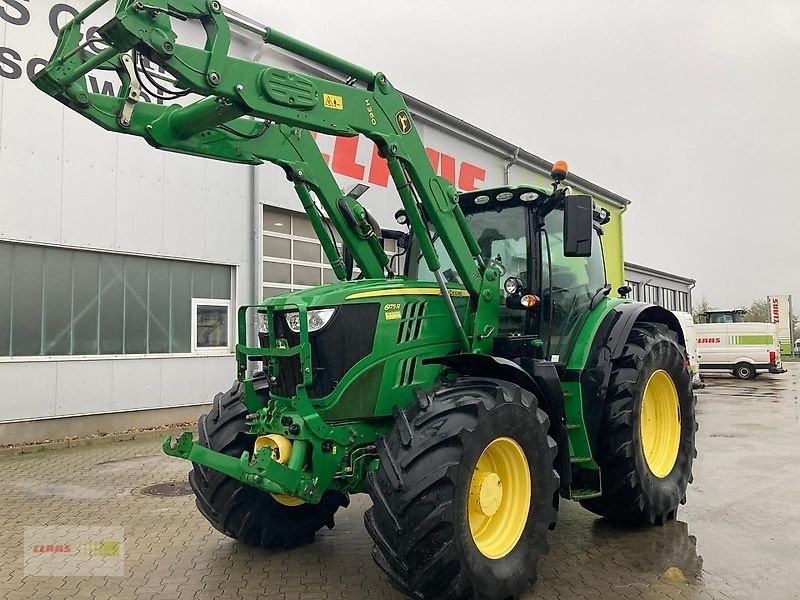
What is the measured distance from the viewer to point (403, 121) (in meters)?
4.46

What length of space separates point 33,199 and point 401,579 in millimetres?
8121

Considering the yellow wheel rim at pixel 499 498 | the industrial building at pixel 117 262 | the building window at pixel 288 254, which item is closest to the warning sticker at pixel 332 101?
the yellow wheel rim at pixel 499 498

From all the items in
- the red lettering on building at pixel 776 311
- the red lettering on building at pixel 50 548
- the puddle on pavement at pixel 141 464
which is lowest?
the puddle on pavement at pixel 141 464

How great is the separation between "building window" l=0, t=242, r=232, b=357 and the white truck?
19051 millimetres

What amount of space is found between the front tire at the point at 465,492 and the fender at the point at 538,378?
0.58 ft

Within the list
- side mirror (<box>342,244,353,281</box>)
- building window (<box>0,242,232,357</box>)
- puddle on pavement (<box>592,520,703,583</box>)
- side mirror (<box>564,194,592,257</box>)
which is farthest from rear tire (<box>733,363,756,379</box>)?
side mirror (<box>342,244,353,281</box>)

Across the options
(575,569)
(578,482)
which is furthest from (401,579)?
(578,482)

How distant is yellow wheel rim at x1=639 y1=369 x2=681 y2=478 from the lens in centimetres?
577

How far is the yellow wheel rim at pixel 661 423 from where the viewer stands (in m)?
5.77

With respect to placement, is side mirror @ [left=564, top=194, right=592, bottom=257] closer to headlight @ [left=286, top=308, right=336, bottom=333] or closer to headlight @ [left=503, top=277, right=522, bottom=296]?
headlight @ [left=503, top=277, right=522, bottom=296]

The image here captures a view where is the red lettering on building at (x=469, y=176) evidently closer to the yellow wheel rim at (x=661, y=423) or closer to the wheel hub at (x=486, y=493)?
the yellow wheel rim at (x=661, y=423)

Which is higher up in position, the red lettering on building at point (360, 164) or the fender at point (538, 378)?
the red lettering on building at point (360, 164)

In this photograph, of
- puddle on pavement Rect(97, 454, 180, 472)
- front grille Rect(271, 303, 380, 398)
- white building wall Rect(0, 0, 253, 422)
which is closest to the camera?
front grille Rect(271, 303, 380, 398)

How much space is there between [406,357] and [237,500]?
157 cm
